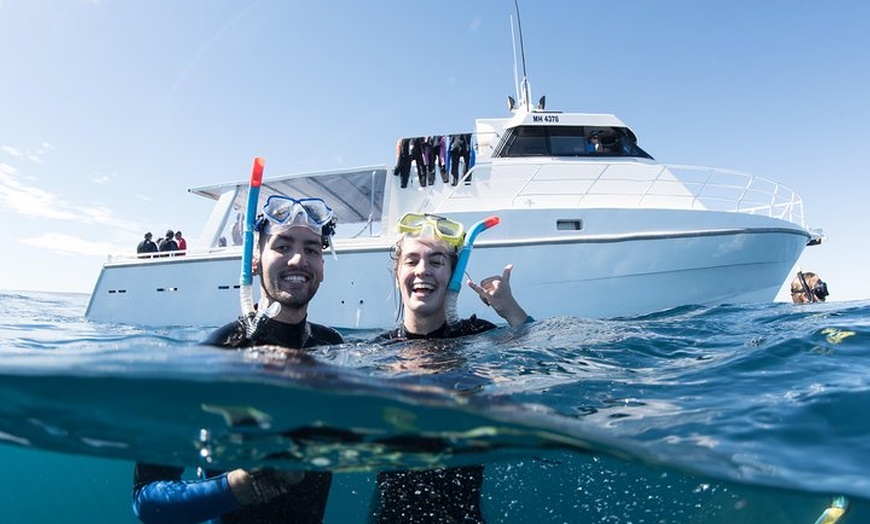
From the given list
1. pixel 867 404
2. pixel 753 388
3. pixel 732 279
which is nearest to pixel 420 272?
pixel 753 388

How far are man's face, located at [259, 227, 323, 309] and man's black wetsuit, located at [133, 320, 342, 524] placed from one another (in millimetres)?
230

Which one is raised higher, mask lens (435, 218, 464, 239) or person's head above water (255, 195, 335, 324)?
mask lens (435, 218, 464, 239)

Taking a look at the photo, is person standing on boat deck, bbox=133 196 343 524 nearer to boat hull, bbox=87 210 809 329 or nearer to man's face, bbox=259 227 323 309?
man's face, bbox=259 227 323 309

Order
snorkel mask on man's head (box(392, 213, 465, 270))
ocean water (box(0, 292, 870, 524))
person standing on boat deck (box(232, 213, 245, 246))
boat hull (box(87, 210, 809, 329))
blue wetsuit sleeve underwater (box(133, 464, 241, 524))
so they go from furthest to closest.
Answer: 1. person standing on boat deck (box(232, 213, 245, 246))
2. boat hull (box(87, 210, 809, 329))
3. snorkel mask on man's head (box(392, 213, 465, 270))
4. ocean water (box(0, 292, 870, 524))
5. blue wetsuit sleeve underwater (box(133, 464, 241, 524))

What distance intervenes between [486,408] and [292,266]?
1514 millimetres

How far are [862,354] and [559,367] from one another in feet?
8.11

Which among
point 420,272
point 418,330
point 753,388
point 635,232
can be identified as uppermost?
point 635,232

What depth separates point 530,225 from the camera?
9.32m

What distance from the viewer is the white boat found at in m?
8.84

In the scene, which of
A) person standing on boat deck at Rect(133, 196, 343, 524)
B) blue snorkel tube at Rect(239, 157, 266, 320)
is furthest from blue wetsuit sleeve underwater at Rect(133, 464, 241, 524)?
blue snorkel tube at Rect(239, 157, 266, 320)

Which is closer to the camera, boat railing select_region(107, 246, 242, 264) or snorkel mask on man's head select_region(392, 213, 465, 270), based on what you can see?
snorkel mask on man's head select_region(392, 213, 465, 270)

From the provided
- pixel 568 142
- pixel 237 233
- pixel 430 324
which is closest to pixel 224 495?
pixel 430 324

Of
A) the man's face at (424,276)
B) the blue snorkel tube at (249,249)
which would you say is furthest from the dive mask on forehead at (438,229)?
the blue snorkel tube at (249,249)

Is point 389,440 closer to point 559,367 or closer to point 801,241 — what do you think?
point 559,367
